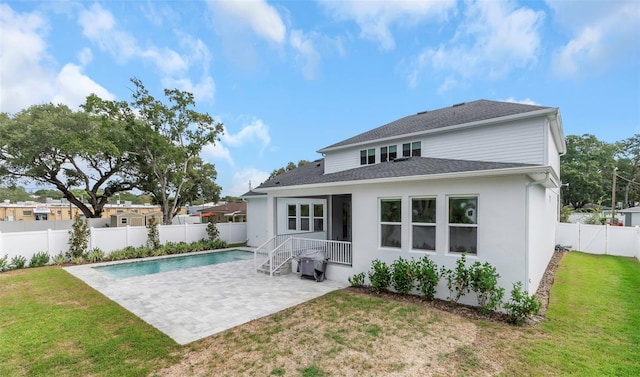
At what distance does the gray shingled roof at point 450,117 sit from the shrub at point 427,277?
607 cm

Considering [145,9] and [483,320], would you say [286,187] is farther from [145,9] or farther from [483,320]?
[145,9]

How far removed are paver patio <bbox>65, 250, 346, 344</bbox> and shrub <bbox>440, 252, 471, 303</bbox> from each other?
3171mm

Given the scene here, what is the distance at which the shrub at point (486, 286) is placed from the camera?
6234 mm

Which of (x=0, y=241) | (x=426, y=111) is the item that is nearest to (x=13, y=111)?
(x=0, y=241)

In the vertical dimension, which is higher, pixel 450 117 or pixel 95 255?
pixel 450 117

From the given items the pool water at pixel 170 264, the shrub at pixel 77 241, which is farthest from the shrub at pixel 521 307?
the shrub at pixel 77 241

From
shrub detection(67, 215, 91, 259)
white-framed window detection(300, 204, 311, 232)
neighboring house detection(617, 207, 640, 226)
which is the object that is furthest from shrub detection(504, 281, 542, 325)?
neighboring house detection(617, 207, 640, 226)

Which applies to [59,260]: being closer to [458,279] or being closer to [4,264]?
[4,264]

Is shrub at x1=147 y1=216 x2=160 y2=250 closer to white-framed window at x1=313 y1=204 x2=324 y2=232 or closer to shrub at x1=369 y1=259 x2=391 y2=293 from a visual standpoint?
A: white-framed window at x1=313 y1=204 x2=324 y2=232

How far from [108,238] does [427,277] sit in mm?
15165

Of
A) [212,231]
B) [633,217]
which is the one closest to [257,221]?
[212,231]

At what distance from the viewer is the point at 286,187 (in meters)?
10.6

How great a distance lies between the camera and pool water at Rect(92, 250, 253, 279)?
11.6 metres

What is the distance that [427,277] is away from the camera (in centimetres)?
720
